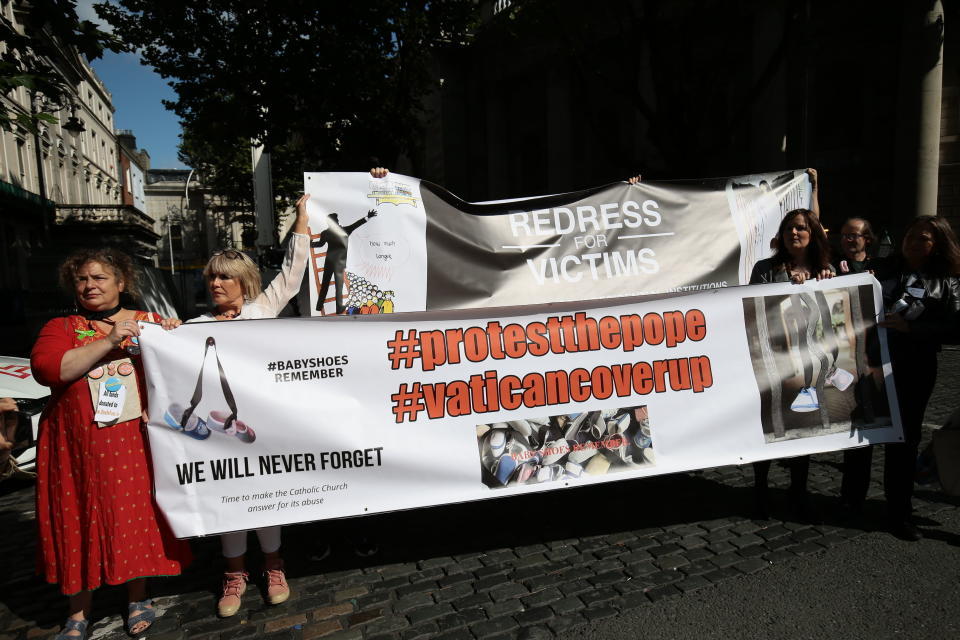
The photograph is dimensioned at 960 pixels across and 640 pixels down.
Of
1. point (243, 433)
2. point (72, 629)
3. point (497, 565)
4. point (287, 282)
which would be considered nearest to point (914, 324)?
point (497, 565)

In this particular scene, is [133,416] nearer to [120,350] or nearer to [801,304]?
[120,350]

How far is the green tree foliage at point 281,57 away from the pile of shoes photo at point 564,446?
34.9ft

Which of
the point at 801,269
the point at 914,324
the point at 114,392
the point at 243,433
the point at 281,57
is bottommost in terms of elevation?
the point at 243,433

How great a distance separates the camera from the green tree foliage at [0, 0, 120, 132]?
5.85 metres

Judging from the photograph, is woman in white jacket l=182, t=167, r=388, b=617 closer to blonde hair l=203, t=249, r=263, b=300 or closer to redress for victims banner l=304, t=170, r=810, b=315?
blonde hair l=203, t=249, r=263, b=300

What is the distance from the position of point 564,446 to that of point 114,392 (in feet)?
7.79

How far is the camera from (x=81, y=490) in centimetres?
280

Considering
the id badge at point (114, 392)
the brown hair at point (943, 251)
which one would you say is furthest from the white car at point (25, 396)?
the brown hair at point (943, 251)

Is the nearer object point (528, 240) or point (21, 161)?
point (528, 240)

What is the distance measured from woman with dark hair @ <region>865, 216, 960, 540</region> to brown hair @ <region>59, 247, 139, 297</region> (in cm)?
439

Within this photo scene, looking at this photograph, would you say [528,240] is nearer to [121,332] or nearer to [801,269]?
[801,269]

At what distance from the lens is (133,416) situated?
9.52ft

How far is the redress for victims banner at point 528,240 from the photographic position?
403 centimetres

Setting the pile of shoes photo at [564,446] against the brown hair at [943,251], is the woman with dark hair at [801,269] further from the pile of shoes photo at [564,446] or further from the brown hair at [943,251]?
the pile of shoes photo at [564,446]
